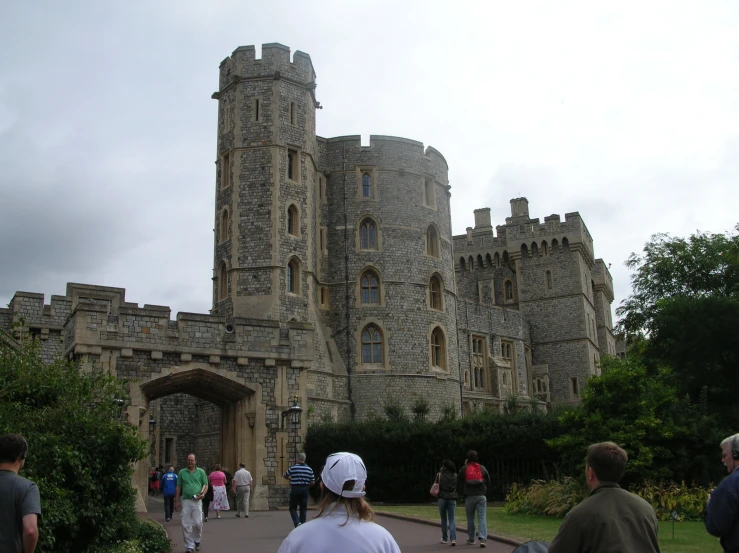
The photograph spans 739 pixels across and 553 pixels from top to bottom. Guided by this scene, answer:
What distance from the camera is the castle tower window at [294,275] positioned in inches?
1134

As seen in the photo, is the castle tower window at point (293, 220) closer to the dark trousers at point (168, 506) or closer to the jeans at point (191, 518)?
the dark trousers at point (168, 506)

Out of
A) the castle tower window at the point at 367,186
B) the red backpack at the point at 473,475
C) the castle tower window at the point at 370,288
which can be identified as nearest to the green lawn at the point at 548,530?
the red backpack at the point at 473,475

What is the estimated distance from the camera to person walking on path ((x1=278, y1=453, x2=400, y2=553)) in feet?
10.8

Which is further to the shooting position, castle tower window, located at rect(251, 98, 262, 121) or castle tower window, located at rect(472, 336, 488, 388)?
castle tower window, located at rect(472, 336, 488, 388)

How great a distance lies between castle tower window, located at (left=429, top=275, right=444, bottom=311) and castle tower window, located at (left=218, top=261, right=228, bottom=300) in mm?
8704

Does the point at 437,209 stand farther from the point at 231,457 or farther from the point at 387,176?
the point at 231,457

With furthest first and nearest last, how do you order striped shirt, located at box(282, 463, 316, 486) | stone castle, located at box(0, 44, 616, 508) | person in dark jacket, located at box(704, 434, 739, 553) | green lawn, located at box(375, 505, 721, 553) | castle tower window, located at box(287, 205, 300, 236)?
castle tower window, located at box(287, 205, 300, 236) → stone castle, located at box(0, 44, 616, 508) → striped shirt, located at box(282, 463, 316, 486) → green lawn, located at box(375, 505, 721, 553) → person in dark jacket, located at box(704, 434, 739, 553)

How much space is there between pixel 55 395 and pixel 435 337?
889 inches

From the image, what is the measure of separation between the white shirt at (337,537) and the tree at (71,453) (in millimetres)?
6487

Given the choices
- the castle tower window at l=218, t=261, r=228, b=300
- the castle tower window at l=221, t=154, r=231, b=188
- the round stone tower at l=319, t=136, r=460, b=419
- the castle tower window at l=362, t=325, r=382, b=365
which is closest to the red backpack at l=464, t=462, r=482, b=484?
the castle tower window at l=218, t=261, r=228, b=300

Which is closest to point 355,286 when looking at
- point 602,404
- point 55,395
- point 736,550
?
point 602,404

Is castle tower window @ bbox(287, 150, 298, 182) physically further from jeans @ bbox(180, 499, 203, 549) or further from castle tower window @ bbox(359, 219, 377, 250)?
jeans @ bbox(180, 499, 203, 549)

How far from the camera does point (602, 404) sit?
676 inches

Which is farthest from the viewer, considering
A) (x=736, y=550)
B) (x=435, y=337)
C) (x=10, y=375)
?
(x=435, y=337)
